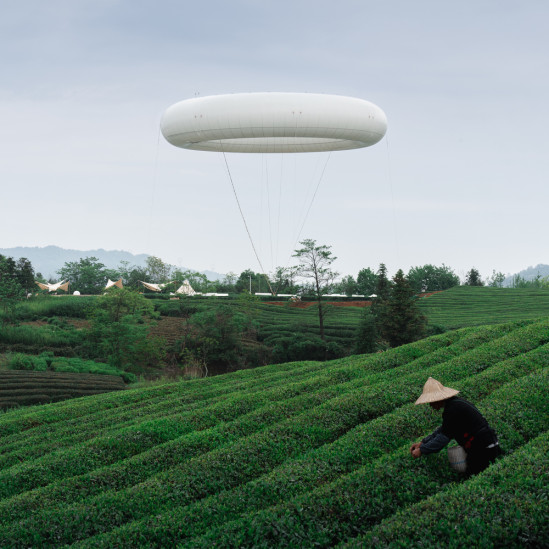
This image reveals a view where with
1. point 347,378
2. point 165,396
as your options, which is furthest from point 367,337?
point 347,378

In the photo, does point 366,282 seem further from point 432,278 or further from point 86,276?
point 86,276

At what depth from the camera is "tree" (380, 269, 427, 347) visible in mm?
30188

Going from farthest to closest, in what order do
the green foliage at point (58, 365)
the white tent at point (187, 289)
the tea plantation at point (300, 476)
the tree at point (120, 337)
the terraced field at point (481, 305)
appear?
the white tent at point (187, 289) < the terraced field at point (481, 305) < the tree at point (120, 337) < the green foliage at point (58, 365) < the tea plantation at point (300, 476)

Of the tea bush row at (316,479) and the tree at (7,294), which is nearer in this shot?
the tea bush row at (316,479)

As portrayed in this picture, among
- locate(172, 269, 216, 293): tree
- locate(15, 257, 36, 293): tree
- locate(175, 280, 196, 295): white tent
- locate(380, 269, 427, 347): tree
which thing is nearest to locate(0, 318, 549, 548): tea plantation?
locate(380, 269, 427, 347): tree

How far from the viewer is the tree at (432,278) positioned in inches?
2601

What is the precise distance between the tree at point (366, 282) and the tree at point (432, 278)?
5.16 meters

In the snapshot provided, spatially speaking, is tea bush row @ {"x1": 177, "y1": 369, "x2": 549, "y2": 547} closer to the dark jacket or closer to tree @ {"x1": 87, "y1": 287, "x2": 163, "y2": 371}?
the dark jacket

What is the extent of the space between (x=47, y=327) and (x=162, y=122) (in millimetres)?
18270

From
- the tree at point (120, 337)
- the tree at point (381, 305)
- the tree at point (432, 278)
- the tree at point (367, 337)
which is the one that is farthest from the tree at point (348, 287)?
the tree at point (120, 337)

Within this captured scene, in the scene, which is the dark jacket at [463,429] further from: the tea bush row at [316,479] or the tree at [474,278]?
the tree at [474,278]

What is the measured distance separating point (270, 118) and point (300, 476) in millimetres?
17854

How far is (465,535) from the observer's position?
16.5 ft

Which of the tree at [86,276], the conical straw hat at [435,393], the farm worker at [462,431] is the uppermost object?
the tree at [86,276]
